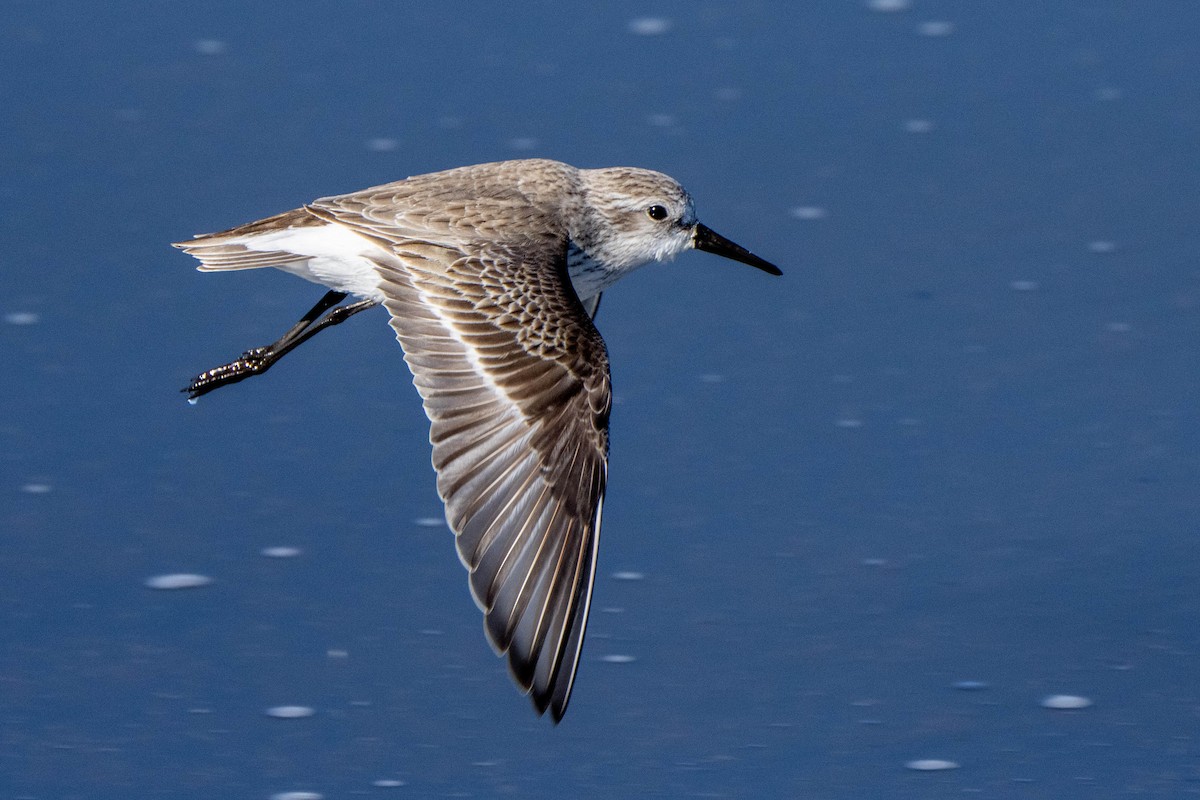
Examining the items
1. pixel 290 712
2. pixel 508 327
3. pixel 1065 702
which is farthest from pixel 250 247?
pixel 1065 702

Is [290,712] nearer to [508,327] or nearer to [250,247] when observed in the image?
[508,327]

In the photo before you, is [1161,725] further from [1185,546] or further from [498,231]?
[498,231]

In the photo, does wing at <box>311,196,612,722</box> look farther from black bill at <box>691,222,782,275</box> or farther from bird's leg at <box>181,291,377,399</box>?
black bill at <box>691,222,782,275</box>

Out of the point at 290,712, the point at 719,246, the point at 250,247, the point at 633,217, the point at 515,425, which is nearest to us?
the point at 515,425

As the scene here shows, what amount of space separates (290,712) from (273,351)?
3.20 feet

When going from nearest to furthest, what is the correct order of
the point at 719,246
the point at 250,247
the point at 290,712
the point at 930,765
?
the point at 930,765, the point at 290,712, the point at 250,247, the point at 719,246

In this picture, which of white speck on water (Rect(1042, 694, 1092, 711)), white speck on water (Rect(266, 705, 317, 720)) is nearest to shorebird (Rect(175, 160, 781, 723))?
white speck on water (Rect(266, 705, 317, 720))

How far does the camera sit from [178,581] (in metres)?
4.52

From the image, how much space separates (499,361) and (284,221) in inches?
30.8

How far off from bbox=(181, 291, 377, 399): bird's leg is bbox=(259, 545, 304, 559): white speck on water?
448 mm

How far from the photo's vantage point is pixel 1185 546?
4.68m

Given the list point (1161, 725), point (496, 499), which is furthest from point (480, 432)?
point (1161, 725)

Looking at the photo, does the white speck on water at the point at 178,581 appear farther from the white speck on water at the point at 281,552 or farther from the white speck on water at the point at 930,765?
the white speck on water at the point at 930,765

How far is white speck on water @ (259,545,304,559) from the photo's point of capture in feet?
15.1
